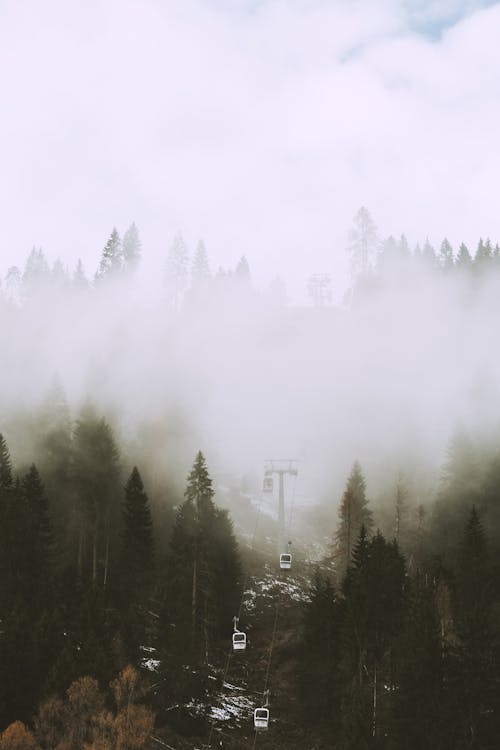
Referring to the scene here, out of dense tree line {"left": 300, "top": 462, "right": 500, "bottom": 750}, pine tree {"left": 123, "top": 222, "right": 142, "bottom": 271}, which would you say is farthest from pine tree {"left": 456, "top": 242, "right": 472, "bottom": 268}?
dense tree line {"left": 300, "top": 462, "right": 500, "bottom": 750}

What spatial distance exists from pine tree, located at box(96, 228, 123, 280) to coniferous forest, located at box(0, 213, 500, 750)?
483 millimetres

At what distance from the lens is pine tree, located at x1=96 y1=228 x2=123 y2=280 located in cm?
14538

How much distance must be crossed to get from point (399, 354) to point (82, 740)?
115508 mm

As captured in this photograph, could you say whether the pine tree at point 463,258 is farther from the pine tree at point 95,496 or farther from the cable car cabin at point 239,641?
the cable car cabin at point 239,641

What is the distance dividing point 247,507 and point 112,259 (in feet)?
222

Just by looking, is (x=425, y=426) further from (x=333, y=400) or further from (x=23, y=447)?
(x=23, y=447)

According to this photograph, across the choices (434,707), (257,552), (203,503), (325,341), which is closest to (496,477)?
(257,552)

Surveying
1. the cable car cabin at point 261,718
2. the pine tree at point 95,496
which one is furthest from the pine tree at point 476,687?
the pine tree at point 95,496

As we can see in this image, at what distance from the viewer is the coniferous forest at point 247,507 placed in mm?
48750

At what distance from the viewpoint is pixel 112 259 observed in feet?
479

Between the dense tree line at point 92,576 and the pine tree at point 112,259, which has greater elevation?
the pine tree at point 112,259

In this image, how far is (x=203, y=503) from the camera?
226ft

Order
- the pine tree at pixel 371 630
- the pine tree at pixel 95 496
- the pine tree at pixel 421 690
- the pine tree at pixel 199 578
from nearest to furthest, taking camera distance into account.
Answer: the pine tree at pixel 421 690
the pine tree at pixel 371 630
the pine tree at pixel 199 578
the pine tree at pixel 95 496

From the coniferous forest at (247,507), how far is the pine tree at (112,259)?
48 cm
